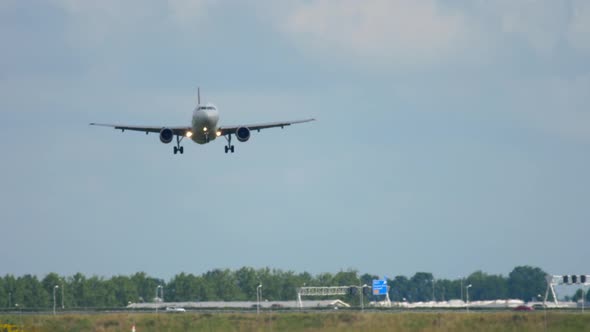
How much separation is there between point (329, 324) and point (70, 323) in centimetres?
3025

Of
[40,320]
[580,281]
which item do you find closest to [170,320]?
[40,320]

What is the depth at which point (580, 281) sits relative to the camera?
7549 inches

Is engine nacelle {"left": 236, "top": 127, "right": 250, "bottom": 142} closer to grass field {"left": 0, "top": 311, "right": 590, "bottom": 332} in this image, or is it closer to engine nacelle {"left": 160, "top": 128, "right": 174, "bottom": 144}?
engine nacelle {"left": 160, "top": 128, "right": 174, "bottom": 144}

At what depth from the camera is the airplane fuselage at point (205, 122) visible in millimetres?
117062

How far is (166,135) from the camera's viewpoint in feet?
406

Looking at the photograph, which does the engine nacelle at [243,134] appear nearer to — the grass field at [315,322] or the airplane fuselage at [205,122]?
the airplane fuselage at [205,122]

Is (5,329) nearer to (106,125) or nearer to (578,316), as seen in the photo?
(106,125)

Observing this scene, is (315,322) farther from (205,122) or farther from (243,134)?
(205,122)

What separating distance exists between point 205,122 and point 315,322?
90.5ft

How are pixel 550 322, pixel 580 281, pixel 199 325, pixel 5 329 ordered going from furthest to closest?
1. pixel 580 281
2. pixel 199 325
3. pixel 550 322
4. pixel 5 329

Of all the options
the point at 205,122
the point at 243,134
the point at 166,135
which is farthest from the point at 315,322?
the point at 205,122

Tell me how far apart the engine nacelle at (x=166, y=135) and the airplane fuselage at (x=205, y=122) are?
4063 mm

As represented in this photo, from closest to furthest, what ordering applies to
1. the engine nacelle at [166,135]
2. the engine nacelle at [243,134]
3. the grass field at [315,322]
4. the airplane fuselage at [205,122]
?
1. the airplane fuselage at [205,122]
2. the grass field at [315,322]
3. the engine nacelle at [166,135]
4. the engine nacelle at [243,134]

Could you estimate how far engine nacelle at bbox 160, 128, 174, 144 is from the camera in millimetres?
123500
